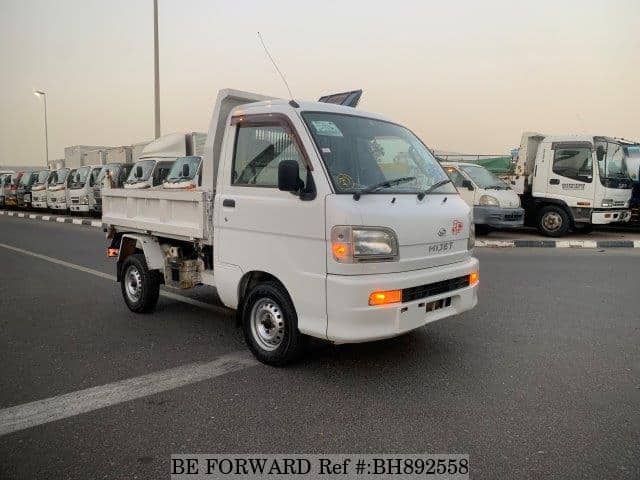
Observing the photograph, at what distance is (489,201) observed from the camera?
12172 millimetres

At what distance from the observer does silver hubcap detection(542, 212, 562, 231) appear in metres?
13.1

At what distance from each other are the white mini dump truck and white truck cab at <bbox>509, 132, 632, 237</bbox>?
949 centimetres

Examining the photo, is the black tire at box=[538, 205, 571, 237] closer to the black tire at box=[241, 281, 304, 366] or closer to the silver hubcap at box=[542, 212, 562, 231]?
the silver hubcap at box=[542, 212, 562, 231]

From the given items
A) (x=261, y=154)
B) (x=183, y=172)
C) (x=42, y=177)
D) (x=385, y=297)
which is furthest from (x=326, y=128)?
(x=42, y=177)

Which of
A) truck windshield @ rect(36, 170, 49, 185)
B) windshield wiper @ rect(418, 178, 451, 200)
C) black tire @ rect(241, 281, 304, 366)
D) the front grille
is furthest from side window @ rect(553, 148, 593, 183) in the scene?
truck windshield @ rect(36, 170, 49, 185)

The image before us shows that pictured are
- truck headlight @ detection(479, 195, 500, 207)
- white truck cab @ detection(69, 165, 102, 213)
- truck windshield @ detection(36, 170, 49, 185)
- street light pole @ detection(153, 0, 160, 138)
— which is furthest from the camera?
truck windshield @ detection(36, 170, 49, 185)

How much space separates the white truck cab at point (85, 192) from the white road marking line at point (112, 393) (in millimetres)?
17492

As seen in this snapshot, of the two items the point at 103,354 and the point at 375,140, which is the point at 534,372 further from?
the point at 103,354

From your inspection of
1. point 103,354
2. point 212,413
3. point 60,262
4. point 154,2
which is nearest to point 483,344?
point 212,413

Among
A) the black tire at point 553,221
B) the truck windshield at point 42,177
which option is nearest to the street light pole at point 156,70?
the truck windshield at point 42,177

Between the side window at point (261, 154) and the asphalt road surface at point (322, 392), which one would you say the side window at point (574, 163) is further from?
the side window at point (261, 154)

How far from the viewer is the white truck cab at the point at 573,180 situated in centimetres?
1244

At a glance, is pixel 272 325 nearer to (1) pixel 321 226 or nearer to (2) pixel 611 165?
(1) pixel 321 226

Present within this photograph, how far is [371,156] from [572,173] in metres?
10.3
